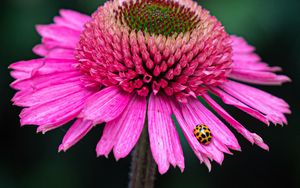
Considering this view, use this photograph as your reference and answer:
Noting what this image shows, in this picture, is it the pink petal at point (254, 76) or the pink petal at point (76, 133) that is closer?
the pink petal at point (76, 133)

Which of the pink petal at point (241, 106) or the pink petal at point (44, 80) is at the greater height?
the pink petal at point (44, 80)

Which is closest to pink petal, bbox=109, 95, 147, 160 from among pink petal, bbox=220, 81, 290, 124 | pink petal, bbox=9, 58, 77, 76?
pink petal, bbox=9, 58, 77, 76

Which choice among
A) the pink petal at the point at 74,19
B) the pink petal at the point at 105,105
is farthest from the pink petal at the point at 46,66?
the pink petal at the point at 74,19

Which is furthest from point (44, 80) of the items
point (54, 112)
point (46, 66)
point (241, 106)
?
point (241, 106)

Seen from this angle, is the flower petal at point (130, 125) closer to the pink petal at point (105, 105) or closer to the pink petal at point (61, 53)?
the pink petal at point (105, 105)

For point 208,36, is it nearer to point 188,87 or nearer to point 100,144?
point 188,87

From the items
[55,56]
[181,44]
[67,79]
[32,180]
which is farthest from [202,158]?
[32,180]

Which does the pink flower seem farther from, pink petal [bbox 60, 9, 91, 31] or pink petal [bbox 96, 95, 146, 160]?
pink petal [bbox 60, 9, 91, 31]

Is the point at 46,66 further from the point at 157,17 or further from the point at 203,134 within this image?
the point at 203,134
